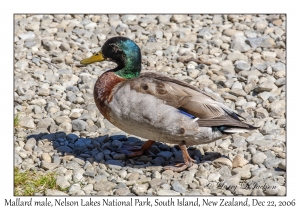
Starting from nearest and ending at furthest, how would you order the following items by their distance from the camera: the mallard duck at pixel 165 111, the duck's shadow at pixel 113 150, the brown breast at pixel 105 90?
the mallard duck at pixel 165 111
the brown breast at pixel 105 90
the duck's shadow at pixel 113 150

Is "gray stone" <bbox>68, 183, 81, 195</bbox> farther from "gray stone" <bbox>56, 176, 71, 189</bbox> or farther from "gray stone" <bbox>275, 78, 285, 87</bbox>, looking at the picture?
Result: "gray stone" <bbox>275, 78, 285, 87</bbox>

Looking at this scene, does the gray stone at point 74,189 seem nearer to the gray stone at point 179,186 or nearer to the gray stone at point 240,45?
the gray stone at point 179,186

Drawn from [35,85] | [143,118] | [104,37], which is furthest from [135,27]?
[143,118]

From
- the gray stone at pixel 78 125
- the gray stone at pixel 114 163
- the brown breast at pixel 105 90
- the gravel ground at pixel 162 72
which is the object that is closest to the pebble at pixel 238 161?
the gravel ground at pixel 162 72

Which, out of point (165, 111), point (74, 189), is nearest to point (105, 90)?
point (165, 111)

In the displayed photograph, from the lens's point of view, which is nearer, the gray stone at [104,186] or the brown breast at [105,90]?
the gray stone at [104,186]
